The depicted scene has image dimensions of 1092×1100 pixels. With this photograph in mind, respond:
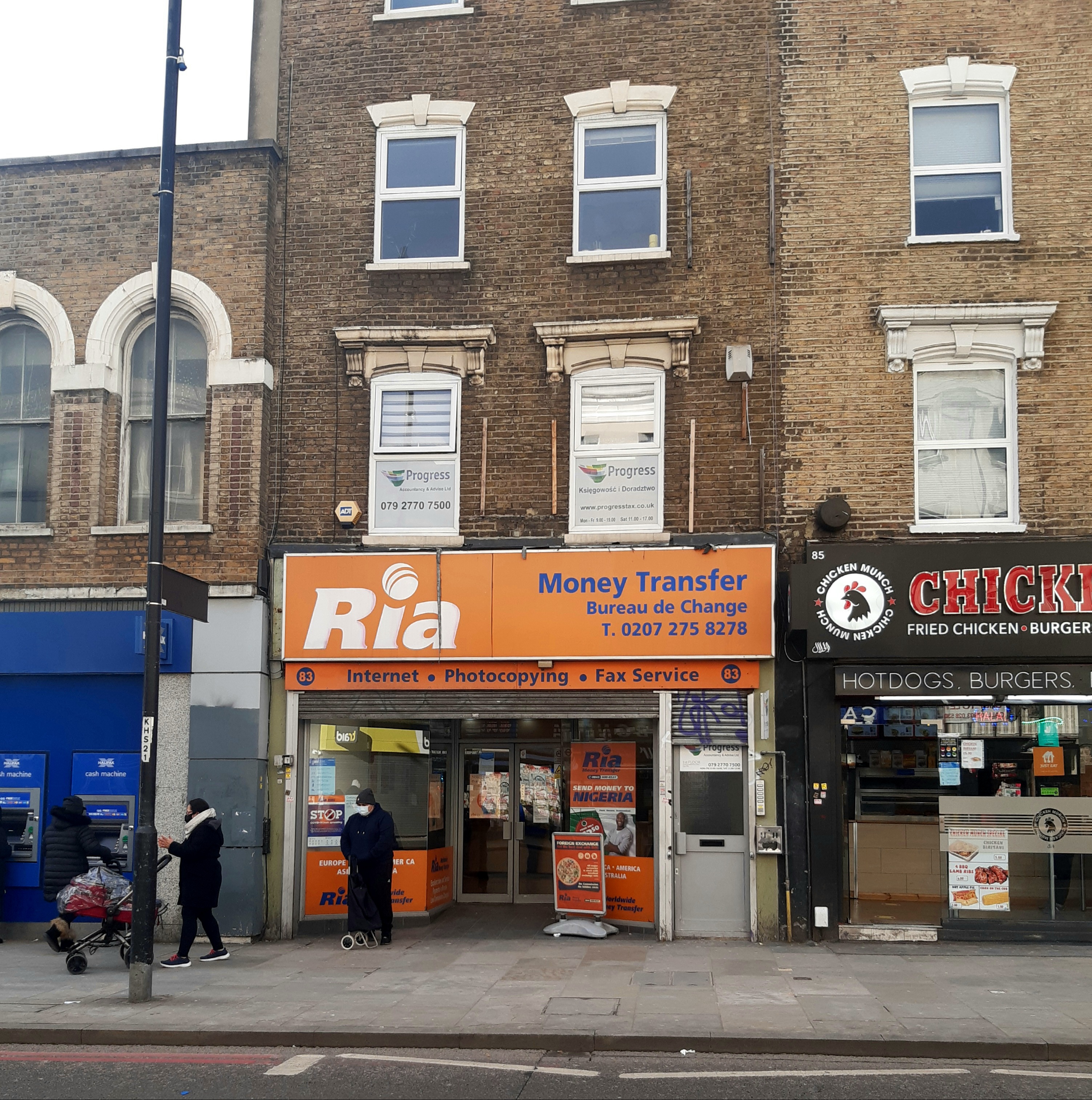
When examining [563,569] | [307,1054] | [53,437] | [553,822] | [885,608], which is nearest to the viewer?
[307,1054]

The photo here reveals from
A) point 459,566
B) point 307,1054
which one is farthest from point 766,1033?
point 459,566

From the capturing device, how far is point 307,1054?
8.73 meters

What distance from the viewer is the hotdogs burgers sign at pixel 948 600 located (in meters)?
12.7

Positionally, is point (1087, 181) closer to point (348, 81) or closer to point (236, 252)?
point (348, 81)

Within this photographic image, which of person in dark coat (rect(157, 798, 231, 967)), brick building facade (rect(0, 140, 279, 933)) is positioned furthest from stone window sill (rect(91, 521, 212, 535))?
person in dark coat (rect(157, 798, 231, 967))

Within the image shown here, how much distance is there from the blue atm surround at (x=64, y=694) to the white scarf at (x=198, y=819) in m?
2.21

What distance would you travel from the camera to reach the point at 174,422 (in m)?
14.8

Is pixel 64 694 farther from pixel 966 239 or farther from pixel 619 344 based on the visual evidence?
pixel 966 239

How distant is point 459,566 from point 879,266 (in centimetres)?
585

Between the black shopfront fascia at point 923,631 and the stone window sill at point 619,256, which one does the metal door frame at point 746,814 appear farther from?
the stone window sill at point 619,256

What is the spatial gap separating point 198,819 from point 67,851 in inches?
62.9

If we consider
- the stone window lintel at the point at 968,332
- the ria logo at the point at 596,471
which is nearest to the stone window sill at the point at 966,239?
the stone window lintel at the point at 968,332

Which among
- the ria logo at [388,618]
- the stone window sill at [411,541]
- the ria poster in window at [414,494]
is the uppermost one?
the ria poster in window at [414,494]

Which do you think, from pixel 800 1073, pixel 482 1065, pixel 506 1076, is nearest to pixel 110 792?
pixel 482 1065
